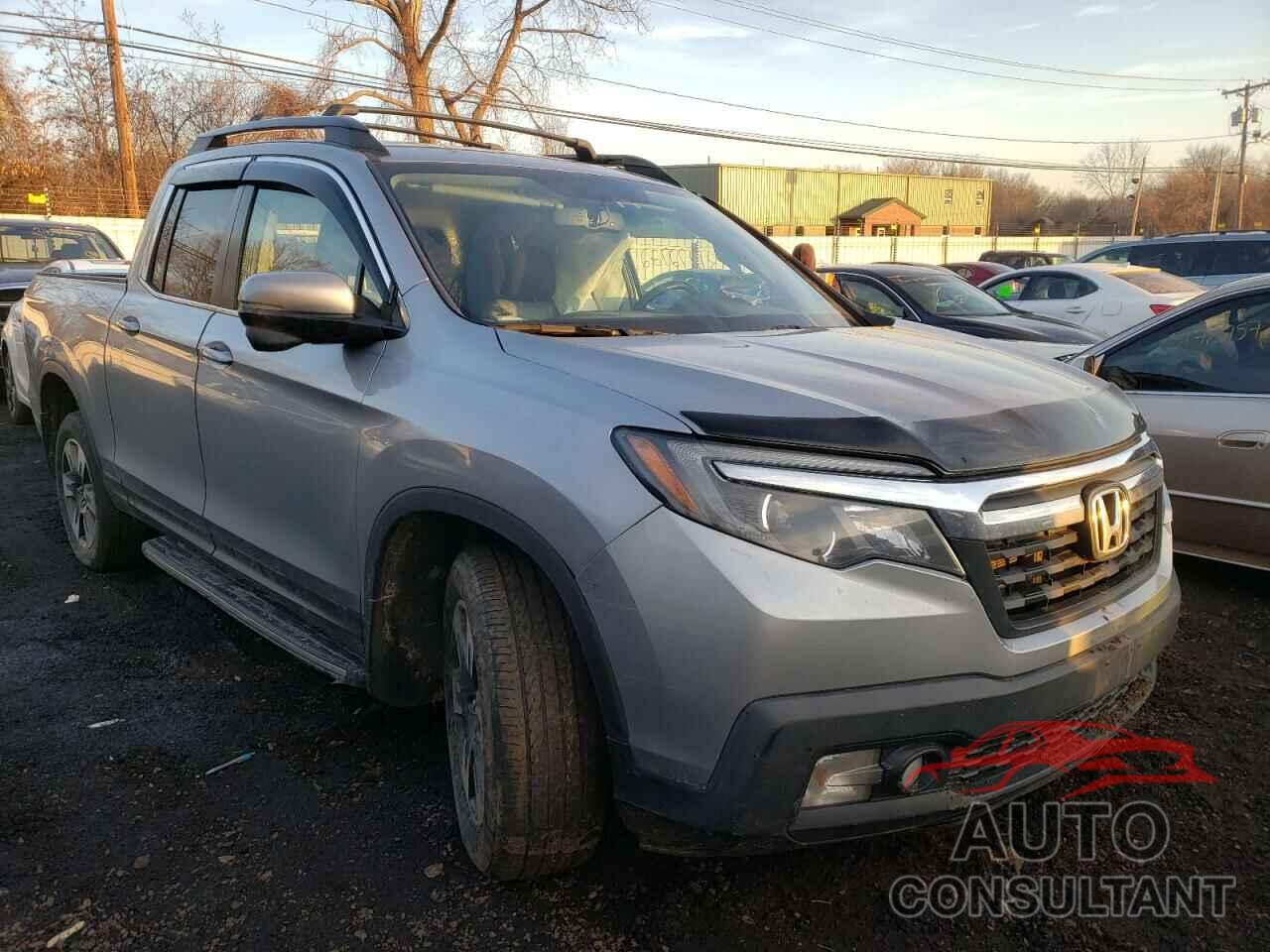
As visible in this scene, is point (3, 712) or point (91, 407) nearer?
point (3, 712)

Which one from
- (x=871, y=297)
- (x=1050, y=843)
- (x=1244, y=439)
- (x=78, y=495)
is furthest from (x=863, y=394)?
(x=871, y=297)

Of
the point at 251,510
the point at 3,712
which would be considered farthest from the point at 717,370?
the point at 3,712

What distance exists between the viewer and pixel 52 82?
30.7m

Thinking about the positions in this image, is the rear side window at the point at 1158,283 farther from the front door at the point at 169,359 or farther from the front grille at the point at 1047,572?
Result: the front door at the point at 169,359

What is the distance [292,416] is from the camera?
116 inches

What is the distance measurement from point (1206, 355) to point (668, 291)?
3007 millimetres

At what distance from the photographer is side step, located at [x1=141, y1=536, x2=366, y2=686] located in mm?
2889

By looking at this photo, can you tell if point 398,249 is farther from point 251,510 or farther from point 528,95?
point 528,95

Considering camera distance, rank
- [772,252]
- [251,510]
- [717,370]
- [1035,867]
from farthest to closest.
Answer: [772,252], [251,510], [1035,867], [717,370]

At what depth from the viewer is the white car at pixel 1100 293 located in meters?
11.6

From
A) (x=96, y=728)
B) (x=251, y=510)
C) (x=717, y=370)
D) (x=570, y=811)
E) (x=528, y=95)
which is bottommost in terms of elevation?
(x=96, y=728)

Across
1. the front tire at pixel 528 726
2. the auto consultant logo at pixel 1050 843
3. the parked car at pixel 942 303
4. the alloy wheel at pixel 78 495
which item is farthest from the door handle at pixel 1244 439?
the alloy wheel at pixel 78 495

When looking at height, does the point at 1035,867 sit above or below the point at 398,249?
below

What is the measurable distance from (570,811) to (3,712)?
7.98ft
